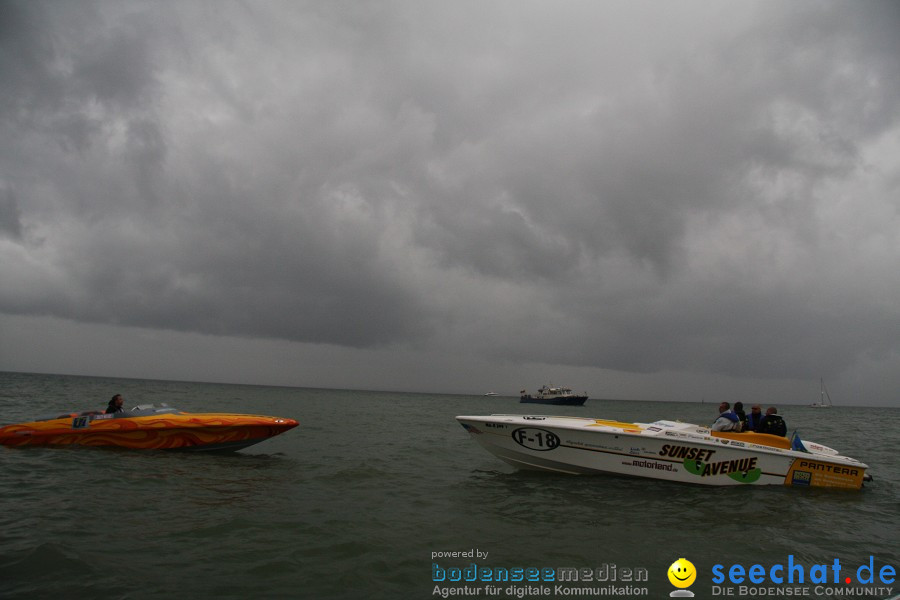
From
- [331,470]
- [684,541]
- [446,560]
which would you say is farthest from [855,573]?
[331,470]

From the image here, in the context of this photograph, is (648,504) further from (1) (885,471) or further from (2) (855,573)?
(1) (885,471)

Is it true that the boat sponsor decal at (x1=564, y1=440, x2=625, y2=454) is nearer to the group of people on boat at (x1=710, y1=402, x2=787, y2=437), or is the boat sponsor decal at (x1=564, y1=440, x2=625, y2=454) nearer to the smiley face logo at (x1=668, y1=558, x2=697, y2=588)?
the group of people on boat at (x1=710, y1=402, x2=787, y2=437)

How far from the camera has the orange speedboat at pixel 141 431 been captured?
13.5 m

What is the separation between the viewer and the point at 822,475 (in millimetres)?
10945

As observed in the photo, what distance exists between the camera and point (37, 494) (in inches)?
337

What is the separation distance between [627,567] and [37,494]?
33.2 ft

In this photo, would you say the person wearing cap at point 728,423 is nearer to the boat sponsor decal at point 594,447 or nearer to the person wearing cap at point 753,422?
the person wearing cap at point 753,422

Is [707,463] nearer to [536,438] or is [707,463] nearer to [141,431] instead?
[536,438]

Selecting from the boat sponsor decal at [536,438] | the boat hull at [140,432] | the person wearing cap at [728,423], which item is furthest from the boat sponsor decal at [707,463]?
the boat hull at [140,432]

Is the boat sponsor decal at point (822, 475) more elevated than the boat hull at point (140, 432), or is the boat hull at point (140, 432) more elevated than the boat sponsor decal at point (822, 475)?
the boat sponsor decal at point (822, 475)

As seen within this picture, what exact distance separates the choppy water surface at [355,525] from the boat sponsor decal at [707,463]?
36 centimetres

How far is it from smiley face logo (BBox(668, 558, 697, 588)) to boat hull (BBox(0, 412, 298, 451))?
34.6 ft

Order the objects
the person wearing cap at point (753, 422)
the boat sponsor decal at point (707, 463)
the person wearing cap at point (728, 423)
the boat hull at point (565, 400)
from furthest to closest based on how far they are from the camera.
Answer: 1. the boat hull at point (565, 400)
2. the person wearing cap at point (753, 422)
3. the person wearing cap at point (728, 423)
4. the boat sponsor decal at point (707, 463)

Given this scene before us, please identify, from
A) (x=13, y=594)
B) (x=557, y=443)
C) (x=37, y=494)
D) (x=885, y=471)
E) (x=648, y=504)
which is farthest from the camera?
(x=885, y=471)
